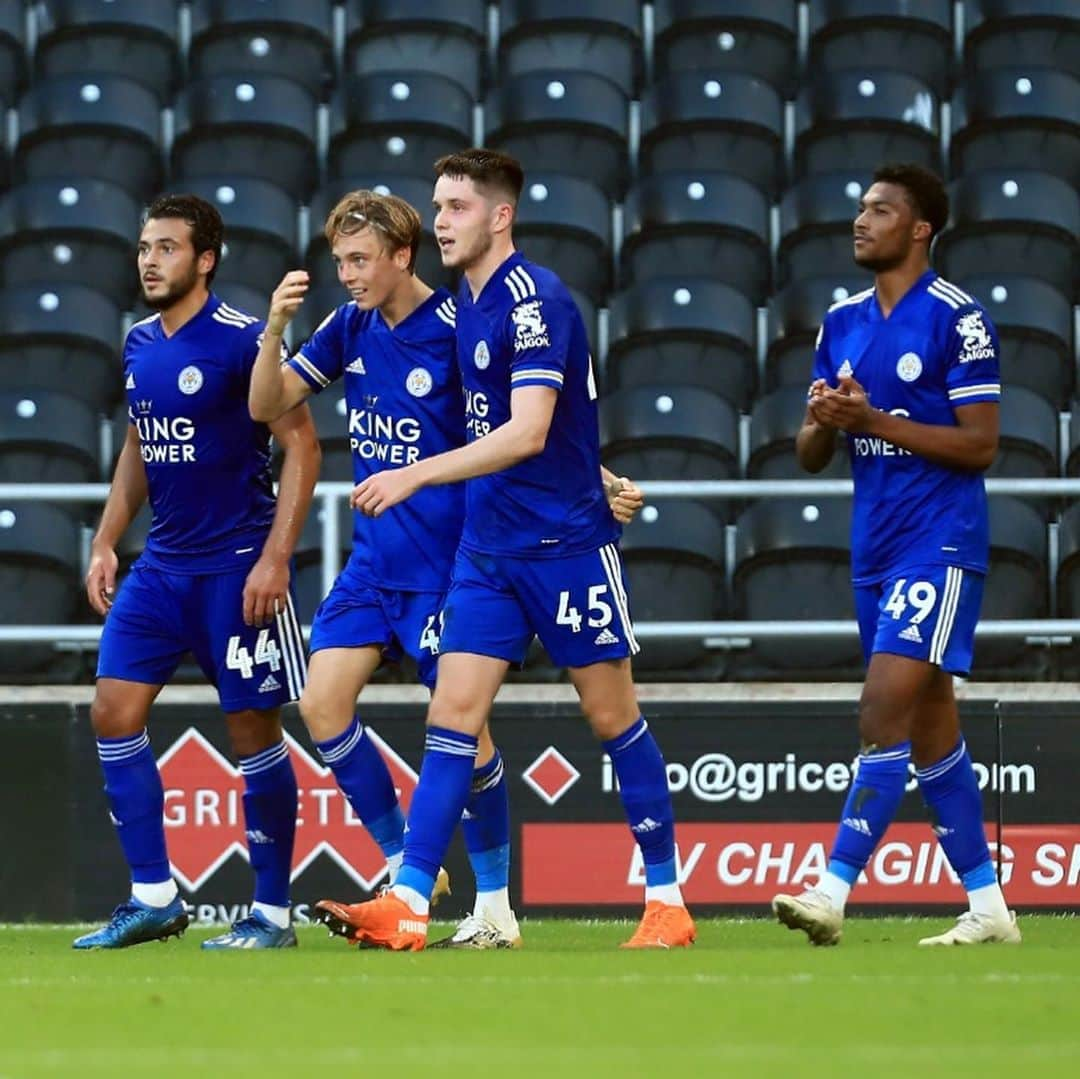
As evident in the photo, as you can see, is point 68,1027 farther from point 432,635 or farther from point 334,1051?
point 432,635

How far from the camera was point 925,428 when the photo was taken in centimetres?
635

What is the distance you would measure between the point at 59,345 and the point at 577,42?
3.49 metres

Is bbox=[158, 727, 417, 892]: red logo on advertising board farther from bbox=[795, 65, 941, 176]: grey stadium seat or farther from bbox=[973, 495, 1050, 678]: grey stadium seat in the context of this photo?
bbox=[795, 65, 941, 176]: grey stadium seat

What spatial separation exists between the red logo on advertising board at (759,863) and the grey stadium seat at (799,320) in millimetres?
2481

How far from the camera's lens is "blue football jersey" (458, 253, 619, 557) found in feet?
20.2

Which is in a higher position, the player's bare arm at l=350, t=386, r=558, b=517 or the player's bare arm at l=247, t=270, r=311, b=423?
the player's bare arm at l=247, t=270, r=311, b=423

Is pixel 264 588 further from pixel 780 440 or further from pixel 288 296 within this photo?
pixel 780 440

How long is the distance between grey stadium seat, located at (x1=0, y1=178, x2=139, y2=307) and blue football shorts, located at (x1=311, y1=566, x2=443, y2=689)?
16.5 ft

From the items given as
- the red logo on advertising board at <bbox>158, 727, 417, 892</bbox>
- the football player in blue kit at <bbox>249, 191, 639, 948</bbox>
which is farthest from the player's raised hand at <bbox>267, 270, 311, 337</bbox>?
the red logo on advertising board at <bbox>158, 727, 417, 892</bbox>

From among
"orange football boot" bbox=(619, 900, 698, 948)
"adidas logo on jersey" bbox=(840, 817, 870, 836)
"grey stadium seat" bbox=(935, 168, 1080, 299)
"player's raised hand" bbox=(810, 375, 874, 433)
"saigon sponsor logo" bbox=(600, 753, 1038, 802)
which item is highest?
"grey stadium seat" bbox=(935, 168, 1080, 299)

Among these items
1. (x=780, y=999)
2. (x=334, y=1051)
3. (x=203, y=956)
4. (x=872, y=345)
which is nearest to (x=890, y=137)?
(x=872, y=345)

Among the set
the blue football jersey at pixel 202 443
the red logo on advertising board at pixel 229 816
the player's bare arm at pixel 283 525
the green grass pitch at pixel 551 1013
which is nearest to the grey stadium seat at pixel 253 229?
the red logo on advertising board at pixel 229 816

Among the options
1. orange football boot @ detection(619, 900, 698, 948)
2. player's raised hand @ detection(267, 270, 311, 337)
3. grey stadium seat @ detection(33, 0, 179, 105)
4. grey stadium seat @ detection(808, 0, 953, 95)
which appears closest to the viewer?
player's raised hand @ detection(267, 270, 311, 337)

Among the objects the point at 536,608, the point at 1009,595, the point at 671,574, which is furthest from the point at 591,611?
the point at 1009,595
